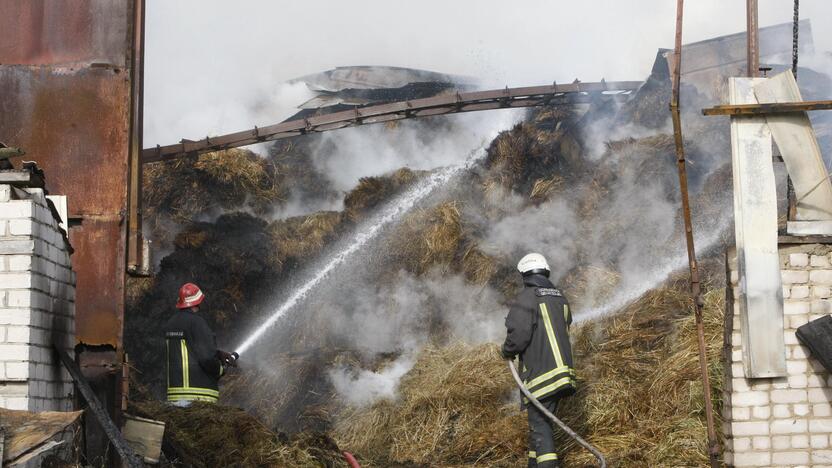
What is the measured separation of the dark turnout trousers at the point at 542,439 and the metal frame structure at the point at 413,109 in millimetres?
6793

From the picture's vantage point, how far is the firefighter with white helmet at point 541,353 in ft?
25.7

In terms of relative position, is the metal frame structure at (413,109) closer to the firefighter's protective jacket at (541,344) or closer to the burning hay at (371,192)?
the burning hay at (371,192)

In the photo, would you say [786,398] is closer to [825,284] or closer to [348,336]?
[825,284]

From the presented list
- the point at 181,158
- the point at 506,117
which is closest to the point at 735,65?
the point at 506,117

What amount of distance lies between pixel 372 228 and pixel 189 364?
541 centimetres

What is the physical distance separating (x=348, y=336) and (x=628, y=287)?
350 cm

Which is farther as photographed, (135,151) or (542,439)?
(542,439)

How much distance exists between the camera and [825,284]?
7227 millimetres

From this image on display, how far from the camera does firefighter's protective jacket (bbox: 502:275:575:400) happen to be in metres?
7.85

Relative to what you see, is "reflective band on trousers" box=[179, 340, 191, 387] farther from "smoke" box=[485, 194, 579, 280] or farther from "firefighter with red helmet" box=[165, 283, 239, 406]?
"smoke" box=[485, 194, 579, 280]

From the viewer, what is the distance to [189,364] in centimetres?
870

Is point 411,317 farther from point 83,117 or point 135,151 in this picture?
point 83,117

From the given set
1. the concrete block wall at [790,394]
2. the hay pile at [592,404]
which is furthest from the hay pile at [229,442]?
the concrete block wall at [790,394]

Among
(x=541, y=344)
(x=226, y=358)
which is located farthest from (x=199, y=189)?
(x=541, y=344)
